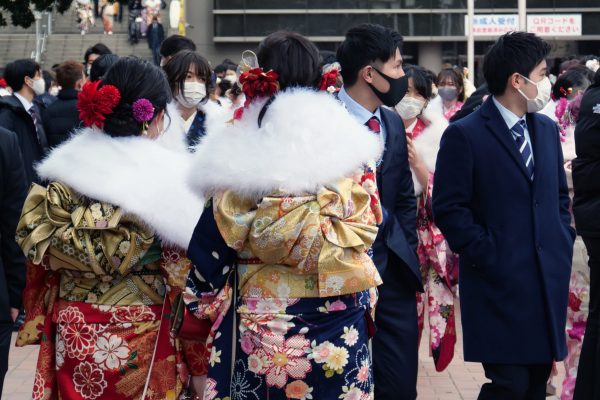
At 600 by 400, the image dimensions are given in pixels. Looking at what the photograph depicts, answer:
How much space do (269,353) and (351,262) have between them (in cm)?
41

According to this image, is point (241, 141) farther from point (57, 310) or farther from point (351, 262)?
point (57, 310)

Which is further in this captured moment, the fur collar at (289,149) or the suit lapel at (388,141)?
the suit lapel at (388,141)

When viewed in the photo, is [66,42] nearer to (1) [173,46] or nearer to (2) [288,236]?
(1) [173,46]

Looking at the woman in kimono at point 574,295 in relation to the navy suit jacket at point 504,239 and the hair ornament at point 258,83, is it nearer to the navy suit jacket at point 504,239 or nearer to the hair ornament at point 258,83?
the navy suit jacket at point 504,239

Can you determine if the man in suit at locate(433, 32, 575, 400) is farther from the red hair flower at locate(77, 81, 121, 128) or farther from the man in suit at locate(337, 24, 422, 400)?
the red hair flower at locate(77, 81, 121, 128)

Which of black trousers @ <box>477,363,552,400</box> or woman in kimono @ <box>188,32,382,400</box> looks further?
black trousers @ <box>477,363,552,400</box>

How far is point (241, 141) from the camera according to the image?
11.9ft

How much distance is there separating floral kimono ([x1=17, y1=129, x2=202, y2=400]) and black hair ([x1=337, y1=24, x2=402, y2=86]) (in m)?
0.94

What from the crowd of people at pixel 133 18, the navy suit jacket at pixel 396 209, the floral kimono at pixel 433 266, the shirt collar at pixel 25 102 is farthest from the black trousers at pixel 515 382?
the crowd of people at pixel 133 18

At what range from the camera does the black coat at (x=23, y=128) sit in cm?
855

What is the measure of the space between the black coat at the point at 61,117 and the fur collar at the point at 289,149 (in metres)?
5.65

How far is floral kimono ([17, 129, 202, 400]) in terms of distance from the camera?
4.13 metres

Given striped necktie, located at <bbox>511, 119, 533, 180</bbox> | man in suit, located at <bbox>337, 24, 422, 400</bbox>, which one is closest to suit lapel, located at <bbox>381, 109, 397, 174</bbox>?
man in suit, located at <bbox>337, 24, 422, 400</bbox>

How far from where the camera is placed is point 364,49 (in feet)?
15.6
